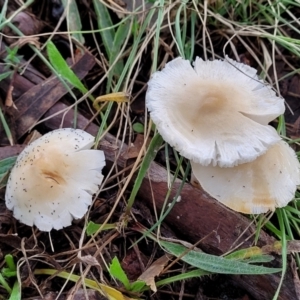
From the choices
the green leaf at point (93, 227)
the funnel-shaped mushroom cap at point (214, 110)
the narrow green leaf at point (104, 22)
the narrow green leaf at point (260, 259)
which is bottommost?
the narrow green leaf at point (260, 259)

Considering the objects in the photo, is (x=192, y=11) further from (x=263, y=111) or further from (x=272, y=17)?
(x=263, y=111)

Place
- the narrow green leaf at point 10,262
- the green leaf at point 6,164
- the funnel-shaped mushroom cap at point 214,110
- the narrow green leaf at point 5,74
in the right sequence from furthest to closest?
the narrow green leaf at point 5,74
the green leaf at point 6,164
the narrow green leaf at point 10,262
the funnel-shaped mushroom cap at point 214,110

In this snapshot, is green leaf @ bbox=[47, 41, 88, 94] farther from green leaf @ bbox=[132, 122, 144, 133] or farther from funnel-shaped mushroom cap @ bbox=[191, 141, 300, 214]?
funnel-shaped mushroom cap @ bbox=[191, 141, 300, 214]

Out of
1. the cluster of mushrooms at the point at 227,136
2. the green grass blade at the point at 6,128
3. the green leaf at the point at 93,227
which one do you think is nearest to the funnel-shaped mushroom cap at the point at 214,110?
the cluster of mushrooms at the point at 227,136

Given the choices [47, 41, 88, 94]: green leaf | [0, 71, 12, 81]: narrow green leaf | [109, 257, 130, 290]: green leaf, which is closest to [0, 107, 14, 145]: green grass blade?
[0, 71, 12, 81]: narrow green leaf

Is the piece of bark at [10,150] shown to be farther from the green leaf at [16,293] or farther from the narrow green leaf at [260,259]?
the narrow green leaf at [260,259]

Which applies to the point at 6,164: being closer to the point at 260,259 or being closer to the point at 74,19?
the point at 74,19

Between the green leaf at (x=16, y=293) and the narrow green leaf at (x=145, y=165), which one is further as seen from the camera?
the narrow green leaf at (x=145, y=165)
